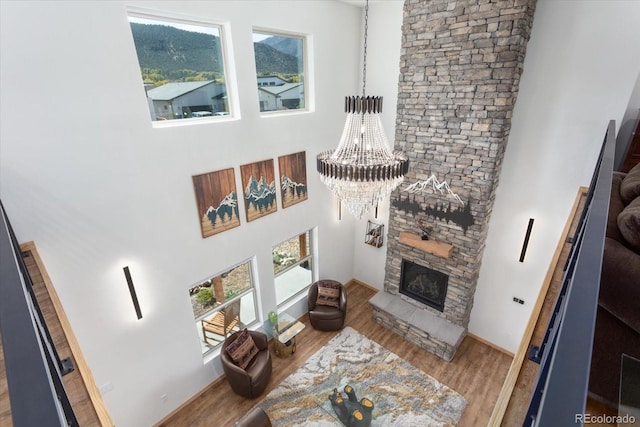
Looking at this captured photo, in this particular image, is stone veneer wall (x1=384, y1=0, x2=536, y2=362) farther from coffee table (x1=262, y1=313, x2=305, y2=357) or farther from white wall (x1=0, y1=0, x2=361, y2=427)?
coffee table (x1=262, y1=313, x2=305, y2=357)

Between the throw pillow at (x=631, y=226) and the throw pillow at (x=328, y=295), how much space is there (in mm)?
5020

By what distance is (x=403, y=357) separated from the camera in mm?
5801

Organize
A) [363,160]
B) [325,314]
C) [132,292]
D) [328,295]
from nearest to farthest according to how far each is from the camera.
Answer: [363,160] → [132,292] → [325,314] → [328,295]

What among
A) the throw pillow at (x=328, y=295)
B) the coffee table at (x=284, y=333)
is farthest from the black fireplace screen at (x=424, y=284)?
the coffee table at (x=284, y=333)

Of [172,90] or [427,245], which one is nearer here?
[172,90]

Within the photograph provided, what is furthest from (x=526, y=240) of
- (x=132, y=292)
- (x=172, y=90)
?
(x=132, y=292)

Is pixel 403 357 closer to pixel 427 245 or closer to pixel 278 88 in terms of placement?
pixel 427 245

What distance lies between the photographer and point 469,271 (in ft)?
18.2

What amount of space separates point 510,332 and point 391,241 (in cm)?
264

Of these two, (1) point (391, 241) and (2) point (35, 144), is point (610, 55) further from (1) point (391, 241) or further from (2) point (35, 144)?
(2) point (35, 144)

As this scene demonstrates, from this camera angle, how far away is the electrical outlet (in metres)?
3.96

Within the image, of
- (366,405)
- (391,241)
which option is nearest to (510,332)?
(391,241)

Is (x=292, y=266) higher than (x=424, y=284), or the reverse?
(x=292, y=266)

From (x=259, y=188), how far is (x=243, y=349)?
8.51ft
